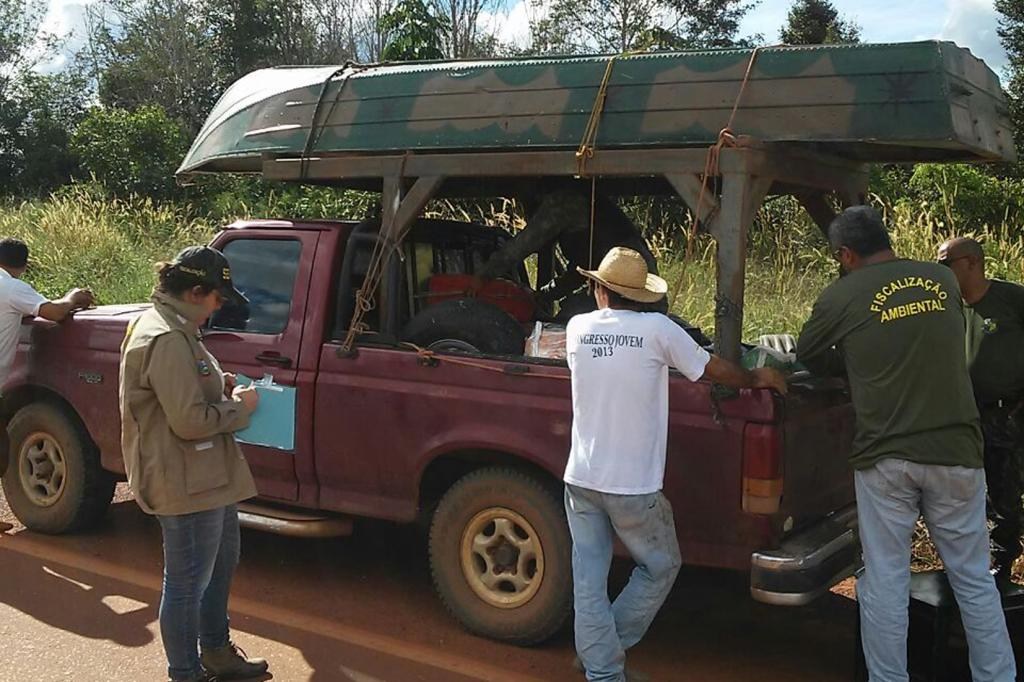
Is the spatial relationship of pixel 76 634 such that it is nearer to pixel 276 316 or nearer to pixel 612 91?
pixel 276 316

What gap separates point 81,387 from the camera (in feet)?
18.0

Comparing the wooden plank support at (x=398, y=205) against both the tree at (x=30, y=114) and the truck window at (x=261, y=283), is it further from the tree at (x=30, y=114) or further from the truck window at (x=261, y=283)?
the tree at (x=30, y=114)

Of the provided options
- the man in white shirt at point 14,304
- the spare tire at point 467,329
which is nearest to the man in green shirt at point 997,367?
the spare tire at point 467,329

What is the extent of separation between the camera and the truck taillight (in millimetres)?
3777

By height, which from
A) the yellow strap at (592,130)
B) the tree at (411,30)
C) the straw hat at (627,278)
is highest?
the tree at (411,30)

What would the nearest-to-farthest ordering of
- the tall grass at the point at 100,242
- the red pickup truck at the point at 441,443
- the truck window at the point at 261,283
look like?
the red pickup truck at the point at 441,443, the truck window at the point at 261,283, the tall grass at the point at 100,242

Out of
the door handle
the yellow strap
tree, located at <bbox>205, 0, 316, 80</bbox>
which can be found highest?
tree, located at <bbox>205, 0, 316, 80</bbox>

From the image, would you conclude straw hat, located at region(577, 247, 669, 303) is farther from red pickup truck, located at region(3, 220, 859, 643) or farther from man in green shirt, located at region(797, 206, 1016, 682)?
man in green shirt, located at region(797, 206, 1016, 682)

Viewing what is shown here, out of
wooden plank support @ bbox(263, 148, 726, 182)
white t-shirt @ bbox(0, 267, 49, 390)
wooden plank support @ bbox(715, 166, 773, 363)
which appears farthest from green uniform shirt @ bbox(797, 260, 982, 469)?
white t-shirt @ bbox(0, 267, 49, 390)

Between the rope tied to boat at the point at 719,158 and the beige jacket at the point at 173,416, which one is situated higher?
the rope tied to boat at the point at 719,158

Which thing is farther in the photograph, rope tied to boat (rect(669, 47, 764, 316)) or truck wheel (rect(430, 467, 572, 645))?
truck wheel (rect(430, 467, 572, 645))

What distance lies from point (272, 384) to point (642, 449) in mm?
2125

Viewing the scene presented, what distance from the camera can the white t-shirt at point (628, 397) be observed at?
11.8 feet

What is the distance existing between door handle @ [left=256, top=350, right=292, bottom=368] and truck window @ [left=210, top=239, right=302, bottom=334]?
13 centimetres
